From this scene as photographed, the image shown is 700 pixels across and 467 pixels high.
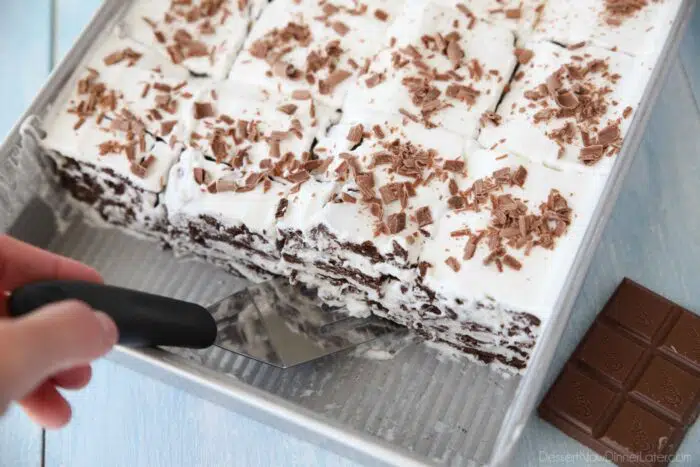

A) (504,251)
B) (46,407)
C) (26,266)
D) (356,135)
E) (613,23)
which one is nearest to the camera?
(46,407)

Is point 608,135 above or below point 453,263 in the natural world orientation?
above

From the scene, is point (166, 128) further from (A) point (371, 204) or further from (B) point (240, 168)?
(A) point (371, 204)

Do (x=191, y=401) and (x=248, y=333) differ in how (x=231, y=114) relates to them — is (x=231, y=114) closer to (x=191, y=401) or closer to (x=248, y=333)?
(x=248, y=333)

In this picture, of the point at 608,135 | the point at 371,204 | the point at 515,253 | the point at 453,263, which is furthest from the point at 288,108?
the point at 608,135

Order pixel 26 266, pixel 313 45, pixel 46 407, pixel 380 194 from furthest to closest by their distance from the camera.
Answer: pixel 313 45 < pixel 380 194 < pixel 26 266 < pixel 46 407

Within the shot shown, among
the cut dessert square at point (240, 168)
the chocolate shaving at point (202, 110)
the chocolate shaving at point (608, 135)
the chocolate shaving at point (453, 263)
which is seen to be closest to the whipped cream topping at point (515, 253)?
the chocolate shaving at point (453, 263)

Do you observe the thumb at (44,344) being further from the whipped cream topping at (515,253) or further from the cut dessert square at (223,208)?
the whipped cream topping at (515,253)
